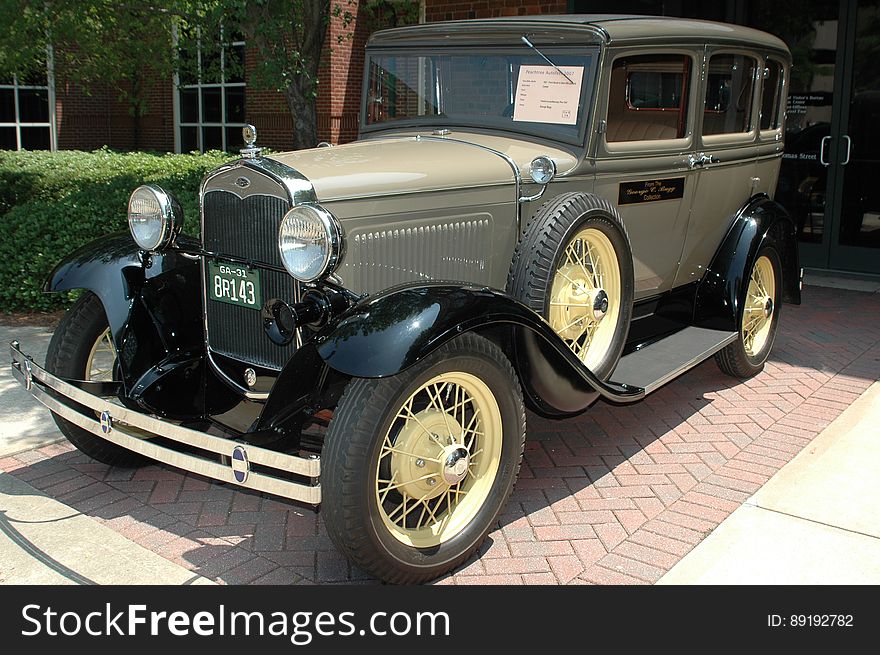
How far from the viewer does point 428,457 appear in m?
3.03

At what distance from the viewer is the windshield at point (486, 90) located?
12.9 feet

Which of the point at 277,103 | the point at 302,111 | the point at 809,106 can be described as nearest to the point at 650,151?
the point at 302,111

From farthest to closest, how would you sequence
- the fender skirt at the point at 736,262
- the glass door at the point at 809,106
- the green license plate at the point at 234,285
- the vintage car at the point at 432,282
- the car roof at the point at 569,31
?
the glass door at the point at 809,106
the fender skirt at the point at 736,262
the car roof at the point at 569,31
the green license plate at the point at 234,285
the vintage car at the point at 432,282

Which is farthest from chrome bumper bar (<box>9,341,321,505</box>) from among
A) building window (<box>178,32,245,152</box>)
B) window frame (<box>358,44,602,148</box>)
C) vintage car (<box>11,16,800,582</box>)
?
building window (<box>178,32,245,152</box>)

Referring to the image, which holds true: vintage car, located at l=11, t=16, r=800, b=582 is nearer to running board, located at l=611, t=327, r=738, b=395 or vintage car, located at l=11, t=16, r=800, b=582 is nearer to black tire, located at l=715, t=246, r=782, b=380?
running board, located at l=611, t=327, r=738, b=395

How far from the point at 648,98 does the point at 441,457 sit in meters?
2.29

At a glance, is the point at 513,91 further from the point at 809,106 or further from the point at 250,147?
the point at 809,106

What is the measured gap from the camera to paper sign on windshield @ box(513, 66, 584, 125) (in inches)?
155

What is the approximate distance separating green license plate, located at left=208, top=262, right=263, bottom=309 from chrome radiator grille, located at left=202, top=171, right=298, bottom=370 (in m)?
0.03

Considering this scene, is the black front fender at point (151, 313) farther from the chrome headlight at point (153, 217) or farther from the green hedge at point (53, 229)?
the green hedge at point (53, 229)

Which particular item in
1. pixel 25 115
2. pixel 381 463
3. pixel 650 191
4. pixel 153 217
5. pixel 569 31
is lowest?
pixel 381 463

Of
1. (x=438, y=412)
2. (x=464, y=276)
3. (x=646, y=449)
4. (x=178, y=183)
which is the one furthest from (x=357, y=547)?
(x=178, y=183)

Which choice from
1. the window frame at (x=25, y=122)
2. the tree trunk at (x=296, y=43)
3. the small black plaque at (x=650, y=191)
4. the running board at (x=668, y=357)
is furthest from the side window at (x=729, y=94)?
the window frame at (x=25, y=122)

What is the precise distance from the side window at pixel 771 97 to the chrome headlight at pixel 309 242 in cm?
339
